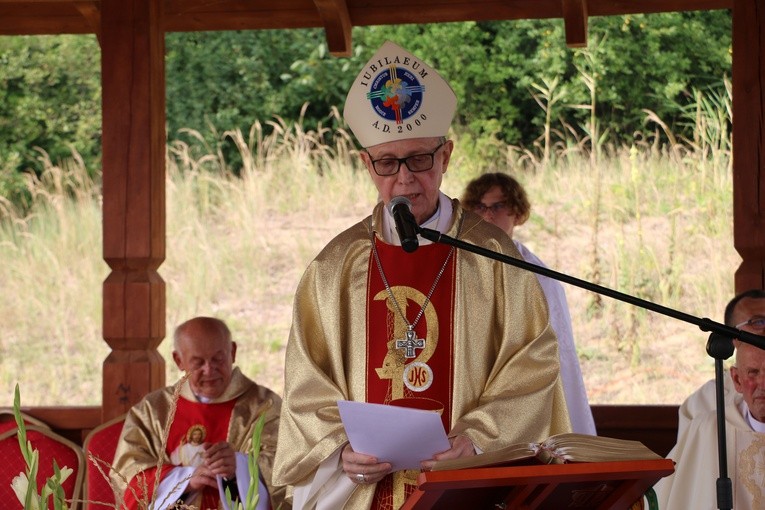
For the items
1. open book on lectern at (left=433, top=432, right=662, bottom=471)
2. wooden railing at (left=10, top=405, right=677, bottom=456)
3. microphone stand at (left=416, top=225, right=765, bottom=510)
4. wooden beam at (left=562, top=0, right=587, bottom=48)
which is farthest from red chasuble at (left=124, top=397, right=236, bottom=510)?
microphone stand at (left=416, top=225, right=765, bottom=510)

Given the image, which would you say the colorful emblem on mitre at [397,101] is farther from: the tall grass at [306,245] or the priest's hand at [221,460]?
the tall grass at [306,245]

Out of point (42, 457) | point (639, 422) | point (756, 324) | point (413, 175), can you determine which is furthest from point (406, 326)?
point (42, 457)

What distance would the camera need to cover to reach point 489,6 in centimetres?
596

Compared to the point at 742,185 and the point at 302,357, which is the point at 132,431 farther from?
the point at 742,185

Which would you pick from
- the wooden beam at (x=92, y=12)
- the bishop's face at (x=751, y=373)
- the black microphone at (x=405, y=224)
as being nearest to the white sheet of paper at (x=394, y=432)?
the black microphone at (x=405, y=224)

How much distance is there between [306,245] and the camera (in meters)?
10.8

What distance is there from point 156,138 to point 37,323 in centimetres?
581

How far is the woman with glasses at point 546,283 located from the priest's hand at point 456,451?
1897mm

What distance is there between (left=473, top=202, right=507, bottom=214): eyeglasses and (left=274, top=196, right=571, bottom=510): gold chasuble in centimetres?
175

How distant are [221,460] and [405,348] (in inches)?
62.0

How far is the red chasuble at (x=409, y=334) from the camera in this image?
370cm

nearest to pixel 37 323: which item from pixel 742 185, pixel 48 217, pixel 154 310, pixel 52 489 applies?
pixel 48 217

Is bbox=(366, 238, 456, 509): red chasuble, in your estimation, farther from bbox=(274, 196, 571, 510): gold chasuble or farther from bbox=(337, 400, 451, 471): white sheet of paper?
bbox=(337, 400, 451, 471): white sheet of paper

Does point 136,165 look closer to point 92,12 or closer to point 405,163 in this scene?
point 92,12
